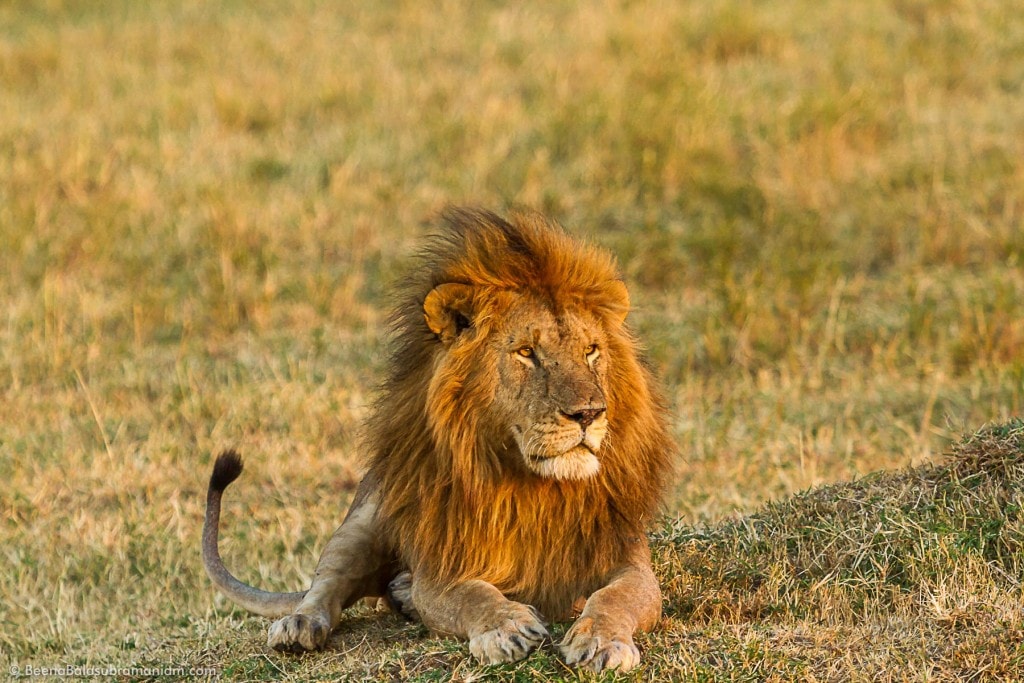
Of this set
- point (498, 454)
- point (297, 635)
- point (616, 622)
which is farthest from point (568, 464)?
point (297, 635)

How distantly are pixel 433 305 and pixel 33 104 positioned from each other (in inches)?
333

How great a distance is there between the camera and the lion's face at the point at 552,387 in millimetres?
3811

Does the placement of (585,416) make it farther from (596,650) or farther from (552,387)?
(596,650)

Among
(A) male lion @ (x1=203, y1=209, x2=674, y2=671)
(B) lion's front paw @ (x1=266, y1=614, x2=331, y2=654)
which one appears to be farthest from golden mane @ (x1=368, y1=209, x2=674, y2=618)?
(B) lion's front paw @ (x1=266, y1=614, x2=331, y2=654)

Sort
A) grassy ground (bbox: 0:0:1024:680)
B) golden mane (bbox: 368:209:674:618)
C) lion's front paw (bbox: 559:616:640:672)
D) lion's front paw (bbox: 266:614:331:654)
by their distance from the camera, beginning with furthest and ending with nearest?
grassy ground (bbox: 0:0:1024:680), lion's front paw (bbox: 266:614:331:654), golden mane (bbox: 368:209:674:618), lion's front paw (bbox: 559:616:640:672)

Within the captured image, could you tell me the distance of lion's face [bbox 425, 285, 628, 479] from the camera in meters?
3.82

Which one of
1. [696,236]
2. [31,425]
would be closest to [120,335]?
[31,425]

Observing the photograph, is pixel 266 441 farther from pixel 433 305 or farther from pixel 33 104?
pixel 33 104

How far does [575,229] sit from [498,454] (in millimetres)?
5632

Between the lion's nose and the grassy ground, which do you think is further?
the grassy ground

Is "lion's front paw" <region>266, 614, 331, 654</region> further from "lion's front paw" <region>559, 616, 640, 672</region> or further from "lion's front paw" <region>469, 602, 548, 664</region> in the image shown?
"lion's front paw" <region>559, 616, 640, 672</region>

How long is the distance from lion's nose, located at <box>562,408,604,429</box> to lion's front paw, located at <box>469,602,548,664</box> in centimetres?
53

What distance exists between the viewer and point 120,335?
851cm

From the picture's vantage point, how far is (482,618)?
393 centimetres
